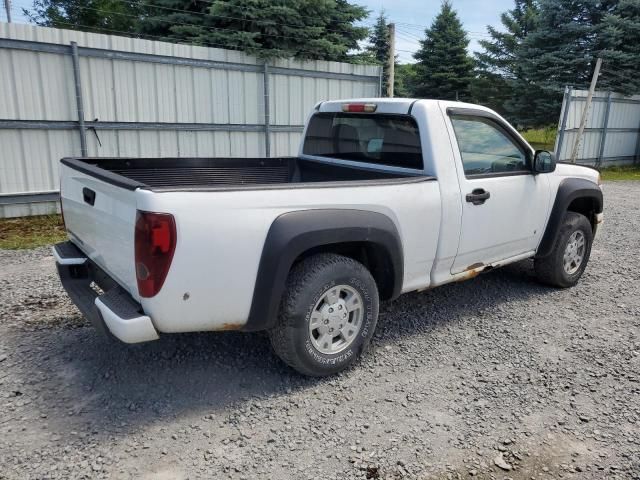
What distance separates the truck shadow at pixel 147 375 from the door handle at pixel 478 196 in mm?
1103

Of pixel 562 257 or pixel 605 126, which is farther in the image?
pixel 605 126

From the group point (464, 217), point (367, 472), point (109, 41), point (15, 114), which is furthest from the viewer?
point (109, 41)

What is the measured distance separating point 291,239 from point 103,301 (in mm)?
1115

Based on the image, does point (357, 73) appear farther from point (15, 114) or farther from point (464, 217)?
point (464, 217)

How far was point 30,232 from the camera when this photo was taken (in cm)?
726

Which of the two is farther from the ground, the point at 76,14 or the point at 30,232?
the point at 76,14

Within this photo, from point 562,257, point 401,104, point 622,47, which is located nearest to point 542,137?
point 622,47

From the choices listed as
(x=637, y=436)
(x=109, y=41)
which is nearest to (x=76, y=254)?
(x=637, y=436)

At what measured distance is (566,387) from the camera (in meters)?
3.44

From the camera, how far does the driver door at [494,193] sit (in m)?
4.03

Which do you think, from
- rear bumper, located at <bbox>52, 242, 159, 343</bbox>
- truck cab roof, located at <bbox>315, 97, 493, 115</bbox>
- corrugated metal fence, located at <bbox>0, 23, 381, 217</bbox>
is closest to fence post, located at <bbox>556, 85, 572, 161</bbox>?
corrugated metal fence, located at <bbox>0, 23, 381, 217</bbox>

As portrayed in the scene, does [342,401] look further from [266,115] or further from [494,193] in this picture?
[266,115]

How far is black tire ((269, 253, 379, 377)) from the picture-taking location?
10.5 feet

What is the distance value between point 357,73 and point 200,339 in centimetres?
878
